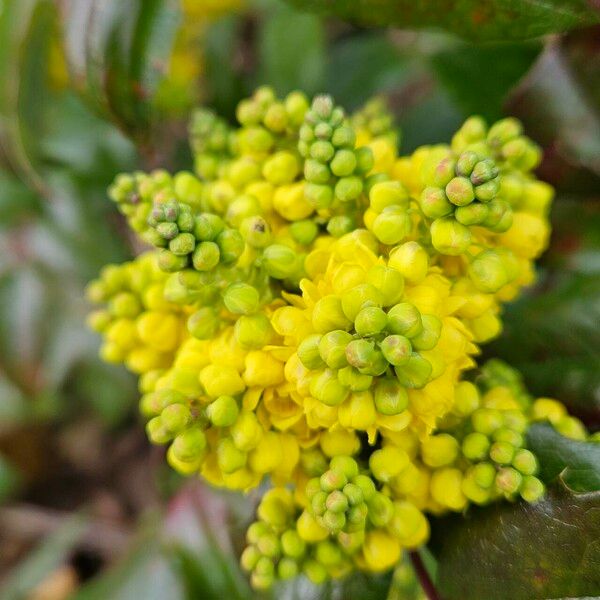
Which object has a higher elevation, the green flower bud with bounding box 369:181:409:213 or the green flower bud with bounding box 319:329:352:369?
the green flower bud with bounding box 369:181:409:213

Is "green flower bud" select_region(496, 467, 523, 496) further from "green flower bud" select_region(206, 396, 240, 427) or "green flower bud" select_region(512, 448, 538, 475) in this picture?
"green flower bud" select_region(206, 396, 240, 427)

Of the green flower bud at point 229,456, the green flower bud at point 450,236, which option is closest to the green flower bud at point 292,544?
the green flower bud at point 229,456

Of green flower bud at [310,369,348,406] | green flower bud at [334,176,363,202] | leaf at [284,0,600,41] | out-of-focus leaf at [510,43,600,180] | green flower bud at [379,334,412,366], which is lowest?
green flower bud at [310,369,348,406]

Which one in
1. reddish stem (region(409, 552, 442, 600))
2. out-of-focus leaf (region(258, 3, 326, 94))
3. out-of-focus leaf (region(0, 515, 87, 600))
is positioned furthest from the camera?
out-of-focus leaf (region(0, 515, 87, 600))

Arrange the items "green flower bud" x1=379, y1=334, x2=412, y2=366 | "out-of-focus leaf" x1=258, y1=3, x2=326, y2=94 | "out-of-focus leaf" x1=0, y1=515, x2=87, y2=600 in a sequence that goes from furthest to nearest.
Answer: "out-of-focus leaf" x1=0, y1=515, x2=87, y2=600, "out-of-focus leaf" x1=258, y1=3, x2=326, y2=94, "green flower bud" x1=379, y1=334, x2=412, y2=366

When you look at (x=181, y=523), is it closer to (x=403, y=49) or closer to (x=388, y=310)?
(x=388, y=310)

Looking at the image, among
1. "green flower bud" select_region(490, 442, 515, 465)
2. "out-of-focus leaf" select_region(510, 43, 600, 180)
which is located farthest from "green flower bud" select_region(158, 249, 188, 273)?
"out-of-focus leaf" select_region(510, 43, 600, 180)

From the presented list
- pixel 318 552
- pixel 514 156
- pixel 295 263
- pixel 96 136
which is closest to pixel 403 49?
pixel 96 136
